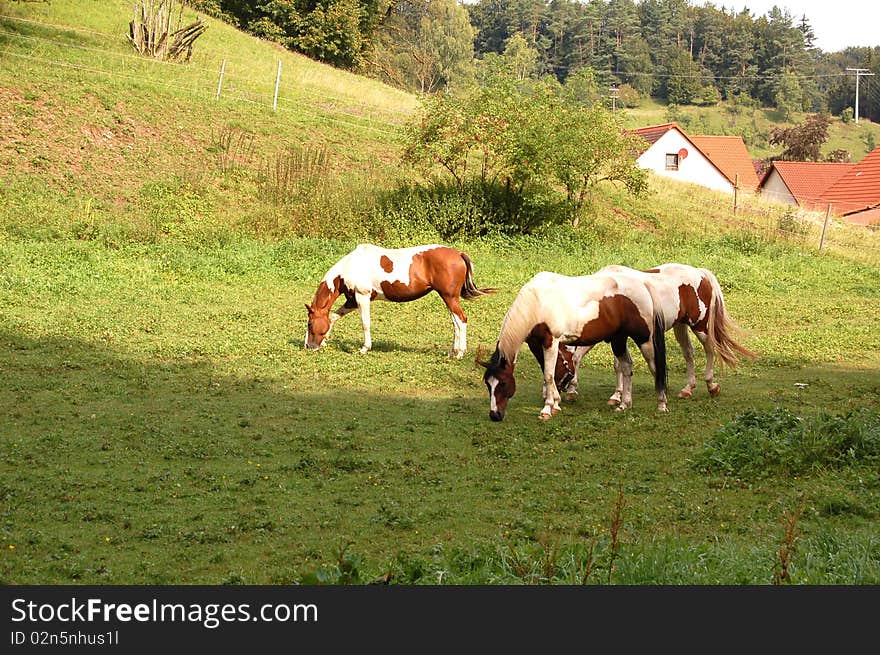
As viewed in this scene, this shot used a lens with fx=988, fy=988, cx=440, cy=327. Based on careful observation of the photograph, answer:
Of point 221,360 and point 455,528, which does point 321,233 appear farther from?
point 455,528

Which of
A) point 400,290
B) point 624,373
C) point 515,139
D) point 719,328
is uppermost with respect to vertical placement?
point 515,139

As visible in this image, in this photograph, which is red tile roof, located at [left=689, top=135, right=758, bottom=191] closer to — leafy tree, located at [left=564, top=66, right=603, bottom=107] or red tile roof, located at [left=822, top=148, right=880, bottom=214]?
red tile roof, located at [left=822, top=148, right=880, bottom=214]

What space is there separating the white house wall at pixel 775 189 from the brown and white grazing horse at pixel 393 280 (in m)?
41.7

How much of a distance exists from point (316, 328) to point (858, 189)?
3778 cm

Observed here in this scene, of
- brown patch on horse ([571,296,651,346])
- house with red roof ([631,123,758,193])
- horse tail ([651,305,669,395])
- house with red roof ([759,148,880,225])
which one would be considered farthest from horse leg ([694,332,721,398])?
house with red roof ([631,123,758,193])

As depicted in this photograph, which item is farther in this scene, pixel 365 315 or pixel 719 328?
pixel 365 315

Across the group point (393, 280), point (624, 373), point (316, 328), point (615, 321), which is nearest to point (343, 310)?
point (316, 328)

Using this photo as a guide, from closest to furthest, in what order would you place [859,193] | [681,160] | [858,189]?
[859,193]
[858,189]
[681,160]

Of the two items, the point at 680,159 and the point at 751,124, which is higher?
the point at 751,124

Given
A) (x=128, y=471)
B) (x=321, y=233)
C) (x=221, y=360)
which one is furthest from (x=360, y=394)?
(x=321, y=233)

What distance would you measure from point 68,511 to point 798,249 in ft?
68.7

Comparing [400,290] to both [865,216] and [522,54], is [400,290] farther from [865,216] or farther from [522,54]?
[522,54]

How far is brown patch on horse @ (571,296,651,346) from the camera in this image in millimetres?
10414

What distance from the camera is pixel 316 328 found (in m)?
13.6
